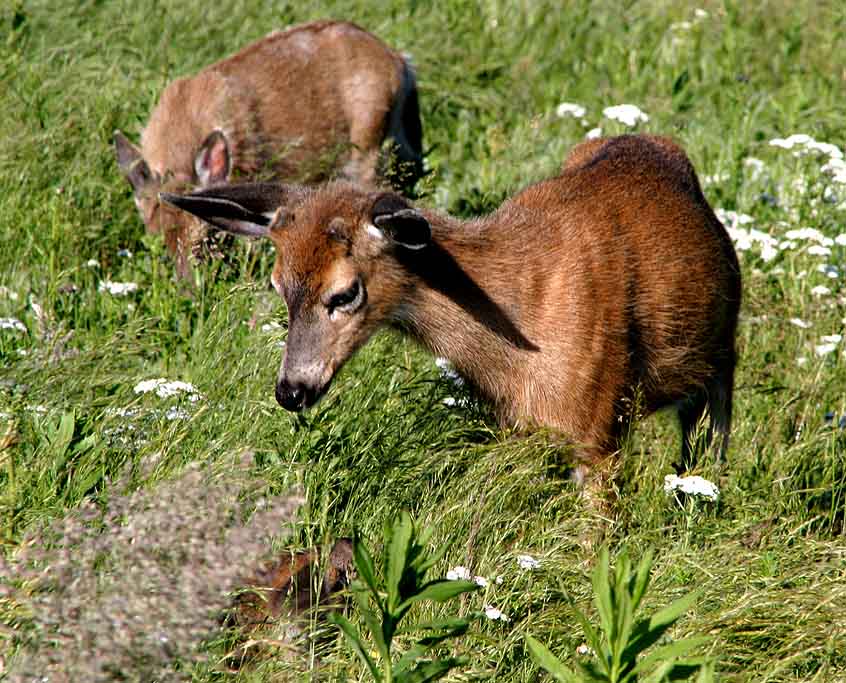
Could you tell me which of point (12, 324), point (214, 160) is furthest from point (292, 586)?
point (214, 160)

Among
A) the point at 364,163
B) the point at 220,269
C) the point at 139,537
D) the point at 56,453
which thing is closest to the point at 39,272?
the point at 220,269

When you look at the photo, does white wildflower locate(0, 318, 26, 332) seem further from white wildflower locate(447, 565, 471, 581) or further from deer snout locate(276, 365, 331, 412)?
white wildflower locate(447, 565, 471, 581)

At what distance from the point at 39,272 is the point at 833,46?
6706 millimetres

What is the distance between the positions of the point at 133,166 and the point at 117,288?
170 cm

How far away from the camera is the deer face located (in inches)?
205

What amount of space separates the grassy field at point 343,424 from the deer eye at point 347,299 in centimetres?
40

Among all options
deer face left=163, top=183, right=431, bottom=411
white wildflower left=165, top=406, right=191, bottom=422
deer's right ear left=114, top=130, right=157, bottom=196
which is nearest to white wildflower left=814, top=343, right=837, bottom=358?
deer face left=163, top=183, right=431, bottom=411

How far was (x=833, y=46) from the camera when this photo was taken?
11.2 metres

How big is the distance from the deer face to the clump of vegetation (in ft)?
4.23

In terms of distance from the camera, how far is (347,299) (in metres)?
5.36

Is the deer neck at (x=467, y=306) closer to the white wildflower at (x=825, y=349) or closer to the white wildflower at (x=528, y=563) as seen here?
the white wildflower at (x=528, y=563)

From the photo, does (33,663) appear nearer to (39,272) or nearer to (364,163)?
(39,272)

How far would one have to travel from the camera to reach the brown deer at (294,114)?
30.2 ft

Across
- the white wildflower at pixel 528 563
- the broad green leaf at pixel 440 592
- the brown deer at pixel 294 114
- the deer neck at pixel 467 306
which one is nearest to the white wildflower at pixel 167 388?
the deer neck at pixel 467 306
